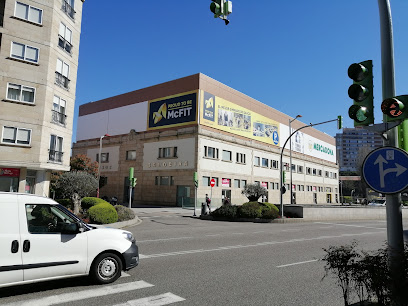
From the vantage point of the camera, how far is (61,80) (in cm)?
2397

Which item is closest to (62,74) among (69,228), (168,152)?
(168,152)

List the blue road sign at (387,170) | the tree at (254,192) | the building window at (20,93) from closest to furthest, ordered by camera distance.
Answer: the blue road sign at (387,170) → the building window at (20,93) → the tree at (254,192)

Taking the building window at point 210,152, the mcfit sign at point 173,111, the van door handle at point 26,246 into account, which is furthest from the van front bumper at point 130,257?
the mcfit sign at point 173,111

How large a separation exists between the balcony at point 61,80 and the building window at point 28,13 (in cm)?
377

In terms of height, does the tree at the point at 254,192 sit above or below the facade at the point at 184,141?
below

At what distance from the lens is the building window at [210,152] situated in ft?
129

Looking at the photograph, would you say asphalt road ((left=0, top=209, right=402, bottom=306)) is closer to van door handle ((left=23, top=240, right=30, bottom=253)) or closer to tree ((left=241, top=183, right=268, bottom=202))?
van door handle ((left=23, top=240, right=30, bottom=253))

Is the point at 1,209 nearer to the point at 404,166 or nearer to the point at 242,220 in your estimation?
→ the point at 404,166

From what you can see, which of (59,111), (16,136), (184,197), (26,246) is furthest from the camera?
(184,197)

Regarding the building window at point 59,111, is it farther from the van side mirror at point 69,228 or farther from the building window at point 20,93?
the van side mirror at point 69,228

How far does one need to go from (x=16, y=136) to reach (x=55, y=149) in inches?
115

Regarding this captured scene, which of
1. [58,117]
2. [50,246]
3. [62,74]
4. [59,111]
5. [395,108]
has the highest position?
[62,74]

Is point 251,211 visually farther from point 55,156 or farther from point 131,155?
point 131,155

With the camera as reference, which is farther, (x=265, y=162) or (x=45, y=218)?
(x=265, y=162)
